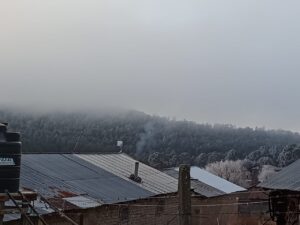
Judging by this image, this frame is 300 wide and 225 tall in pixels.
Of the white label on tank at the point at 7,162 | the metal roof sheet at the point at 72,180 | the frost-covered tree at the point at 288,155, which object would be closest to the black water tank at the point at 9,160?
the white label on tank at the point at 7,162

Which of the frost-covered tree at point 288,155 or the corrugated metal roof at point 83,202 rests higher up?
the corrugated metal roof at point 83,202

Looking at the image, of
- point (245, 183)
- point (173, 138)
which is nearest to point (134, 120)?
point (173, 138)

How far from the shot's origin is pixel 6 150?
8.17 metres

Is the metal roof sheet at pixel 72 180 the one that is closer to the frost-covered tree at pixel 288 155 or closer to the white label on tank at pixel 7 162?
the white label on tank at pixel 7 162

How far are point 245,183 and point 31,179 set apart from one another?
1661 inches

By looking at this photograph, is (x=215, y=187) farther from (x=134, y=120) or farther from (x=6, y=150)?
(x=134, y=120)

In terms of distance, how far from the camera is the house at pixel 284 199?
17.6 metres

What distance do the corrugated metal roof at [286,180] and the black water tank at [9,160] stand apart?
10.1 meters

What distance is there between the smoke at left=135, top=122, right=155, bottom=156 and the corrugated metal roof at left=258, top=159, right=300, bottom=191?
45970 millimetres

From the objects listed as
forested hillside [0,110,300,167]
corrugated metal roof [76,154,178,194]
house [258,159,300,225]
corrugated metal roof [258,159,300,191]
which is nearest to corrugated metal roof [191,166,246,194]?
corrugated metal roof [76,154,178,194]

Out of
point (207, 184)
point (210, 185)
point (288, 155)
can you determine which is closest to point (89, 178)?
point (207, 184)

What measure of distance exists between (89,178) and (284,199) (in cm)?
840

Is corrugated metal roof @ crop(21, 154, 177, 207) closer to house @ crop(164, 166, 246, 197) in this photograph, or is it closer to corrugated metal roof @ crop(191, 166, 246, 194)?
house @ crop(164, 166, 246, 197)

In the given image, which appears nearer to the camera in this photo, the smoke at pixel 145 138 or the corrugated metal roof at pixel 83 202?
the corrugated metal roof at pixel 83 202
